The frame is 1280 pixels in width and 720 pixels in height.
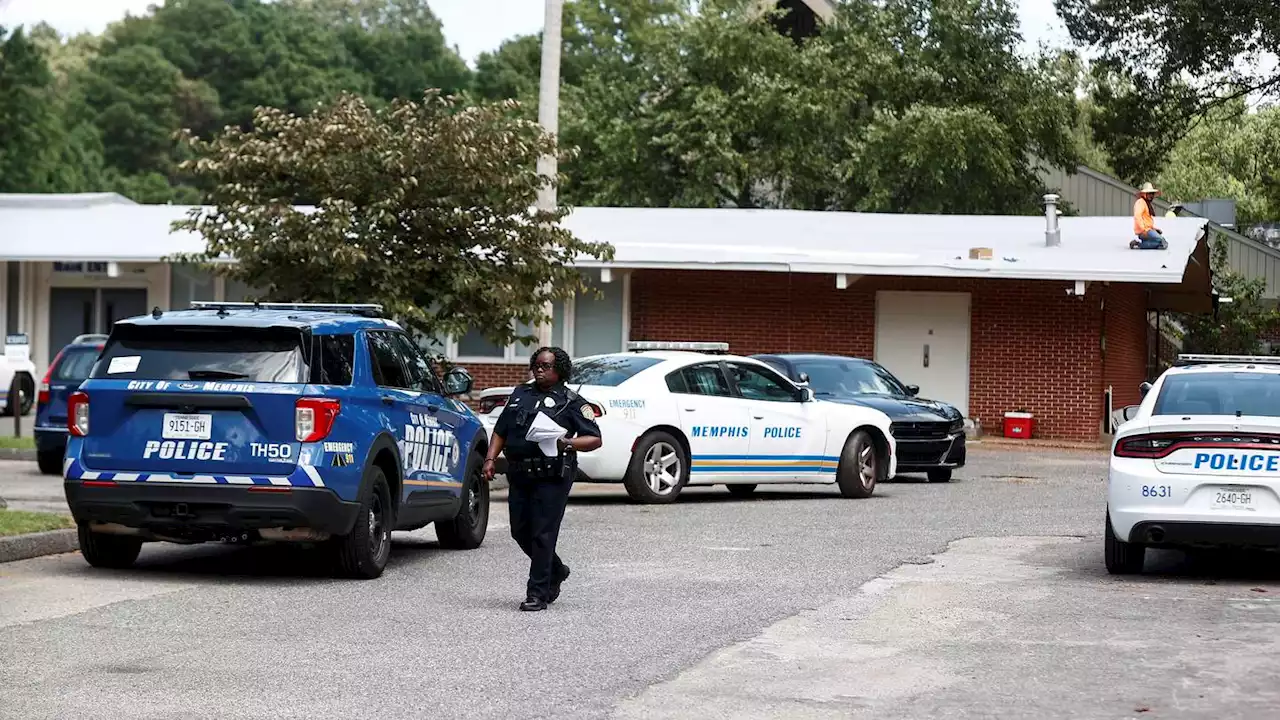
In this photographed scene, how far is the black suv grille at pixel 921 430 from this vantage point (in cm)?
2225

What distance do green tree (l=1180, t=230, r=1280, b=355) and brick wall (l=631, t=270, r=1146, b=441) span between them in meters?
7.99

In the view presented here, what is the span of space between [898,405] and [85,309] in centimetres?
1992

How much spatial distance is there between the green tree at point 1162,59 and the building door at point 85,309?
73.7 ft

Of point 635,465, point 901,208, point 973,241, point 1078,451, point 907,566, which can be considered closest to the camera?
point 907,566

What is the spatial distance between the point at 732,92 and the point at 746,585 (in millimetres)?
36202

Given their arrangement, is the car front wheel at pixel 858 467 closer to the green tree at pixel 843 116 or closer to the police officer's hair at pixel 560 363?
the police officer's hair at pixel 560 363

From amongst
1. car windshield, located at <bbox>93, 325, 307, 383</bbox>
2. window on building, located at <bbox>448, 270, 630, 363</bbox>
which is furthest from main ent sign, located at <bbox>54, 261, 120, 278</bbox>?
car windshield, located at <bbox>93, 325, 307, 383</bbox>

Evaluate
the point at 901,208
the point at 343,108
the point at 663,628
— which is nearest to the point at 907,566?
the point at 663,628

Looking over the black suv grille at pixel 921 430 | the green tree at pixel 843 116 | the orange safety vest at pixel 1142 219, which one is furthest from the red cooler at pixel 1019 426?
the green tree at pixel 843 116

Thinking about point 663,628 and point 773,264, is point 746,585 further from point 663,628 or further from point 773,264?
point 773,264

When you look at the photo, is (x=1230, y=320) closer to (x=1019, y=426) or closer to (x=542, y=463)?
(x=1019, y=426)

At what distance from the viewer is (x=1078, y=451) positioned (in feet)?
99.7

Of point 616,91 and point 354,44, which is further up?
point 354,44

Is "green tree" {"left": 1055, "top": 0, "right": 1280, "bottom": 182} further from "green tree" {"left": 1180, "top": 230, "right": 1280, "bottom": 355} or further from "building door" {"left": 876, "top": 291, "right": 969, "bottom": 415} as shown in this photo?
"building door" {"left": 876, "top": 291, "right": 969, "bottom": 415}
